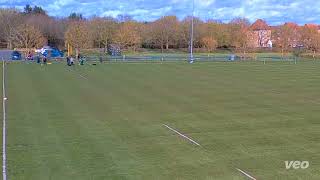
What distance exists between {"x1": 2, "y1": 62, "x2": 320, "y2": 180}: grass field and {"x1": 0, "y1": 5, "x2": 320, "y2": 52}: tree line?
85575mm

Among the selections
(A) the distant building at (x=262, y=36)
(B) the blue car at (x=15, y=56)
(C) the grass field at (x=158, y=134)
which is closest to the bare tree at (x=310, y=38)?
(A) the distant building at (x=262, y=36)

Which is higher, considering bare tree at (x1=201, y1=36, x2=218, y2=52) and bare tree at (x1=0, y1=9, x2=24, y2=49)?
bare tree at (x1=0, y1=9, x2=24, y2=49)

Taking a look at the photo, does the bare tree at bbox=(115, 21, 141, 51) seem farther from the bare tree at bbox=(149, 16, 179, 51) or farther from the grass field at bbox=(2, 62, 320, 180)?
the grass field at bbox=(2, 62, 320, 180)

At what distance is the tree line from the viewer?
118 metres

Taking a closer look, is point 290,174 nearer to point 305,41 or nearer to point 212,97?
point 212,97

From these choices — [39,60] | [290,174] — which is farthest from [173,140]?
[39,60]

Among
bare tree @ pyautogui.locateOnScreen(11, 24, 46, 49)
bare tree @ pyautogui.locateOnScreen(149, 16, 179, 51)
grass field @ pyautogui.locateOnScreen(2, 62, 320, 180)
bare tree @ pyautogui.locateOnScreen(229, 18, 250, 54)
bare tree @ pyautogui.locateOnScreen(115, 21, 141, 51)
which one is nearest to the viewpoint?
grass field @ pyautogui.locateOnScreen(2, 62, 320, 180)

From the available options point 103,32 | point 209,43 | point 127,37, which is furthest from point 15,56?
point 209,43

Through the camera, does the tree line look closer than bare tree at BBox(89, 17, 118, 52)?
Yes

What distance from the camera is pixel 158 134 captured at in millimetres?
17000

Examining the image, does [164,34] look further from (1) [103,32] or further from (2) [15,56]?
(2) [15,56]

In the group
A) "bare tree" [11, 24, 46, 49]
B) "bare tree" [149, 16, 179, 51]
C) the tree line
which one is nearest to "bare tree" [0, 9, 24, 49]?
the tree line

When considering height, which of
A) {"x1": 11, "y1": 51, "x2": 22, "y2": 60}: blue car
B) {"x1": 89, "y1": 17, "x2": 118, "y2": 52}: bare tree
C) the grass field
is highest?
{"x1": 89, "y1": 17, "x2": 118, "y2": 52}: bare tree

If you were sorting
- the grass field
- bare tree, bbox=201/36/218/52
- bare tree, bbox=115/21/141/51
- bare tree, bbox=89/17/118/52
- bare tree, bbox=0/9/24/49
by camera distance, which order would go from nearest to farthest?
the grass field < bare tree, bbox=115/21/141/51 < bare tree, bbox=89/17/118/52 < bare tree, bbox=0/9/24/49 < bare tree, bbox=201/36/218/52
